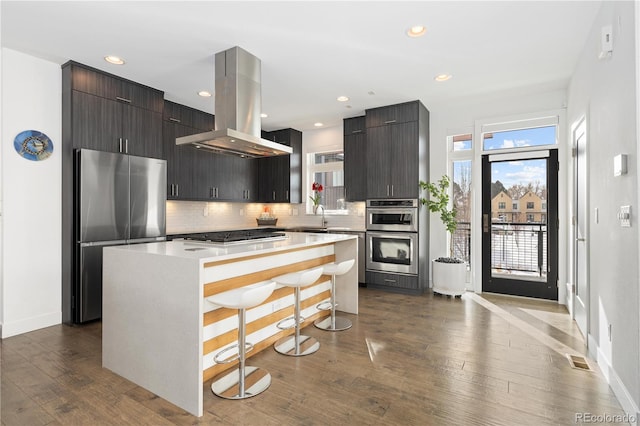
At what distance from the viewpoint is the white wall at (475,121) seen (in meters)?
4.50

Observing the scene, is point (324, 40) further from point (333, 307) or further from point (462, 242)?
point (462, 242)

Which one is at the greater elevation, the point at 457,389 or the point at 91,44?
the point at 91,44

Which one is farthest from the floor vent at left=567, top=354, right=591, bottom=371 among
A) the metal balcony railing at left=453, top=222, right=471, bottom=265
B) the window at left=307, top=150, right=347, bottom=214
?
the window at left=307, top=150, right=347, bottom=214

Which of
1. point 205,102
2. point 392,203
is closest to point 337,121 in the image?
point 392,203

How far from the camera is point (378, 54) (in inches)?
138

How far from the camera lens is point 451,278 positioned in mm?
4730

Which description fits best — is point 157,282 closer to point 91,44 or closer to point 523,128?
point 91,44

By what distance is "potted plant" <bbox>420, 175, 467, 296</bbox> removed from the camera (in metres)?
4.71

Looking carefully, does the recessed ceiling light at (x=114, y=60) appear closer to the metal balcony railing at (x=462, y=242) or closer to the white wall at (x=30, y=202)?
the white wall at (x=30, y=202)

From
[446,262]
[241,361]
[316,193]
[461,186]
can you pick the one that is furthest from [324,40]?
[316,193]

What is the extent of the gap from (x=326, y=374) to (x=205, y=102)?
165 inches

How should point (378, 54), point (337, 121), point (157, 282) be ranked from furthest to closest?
point (337, 121) < point (378, 54) < point (157, 282)

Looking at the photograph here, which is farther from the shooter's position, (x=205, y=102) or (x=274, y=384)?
(x=205, y=102)

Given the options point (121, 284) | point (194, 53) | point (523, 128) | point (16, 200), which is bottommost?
point (121, 284)
